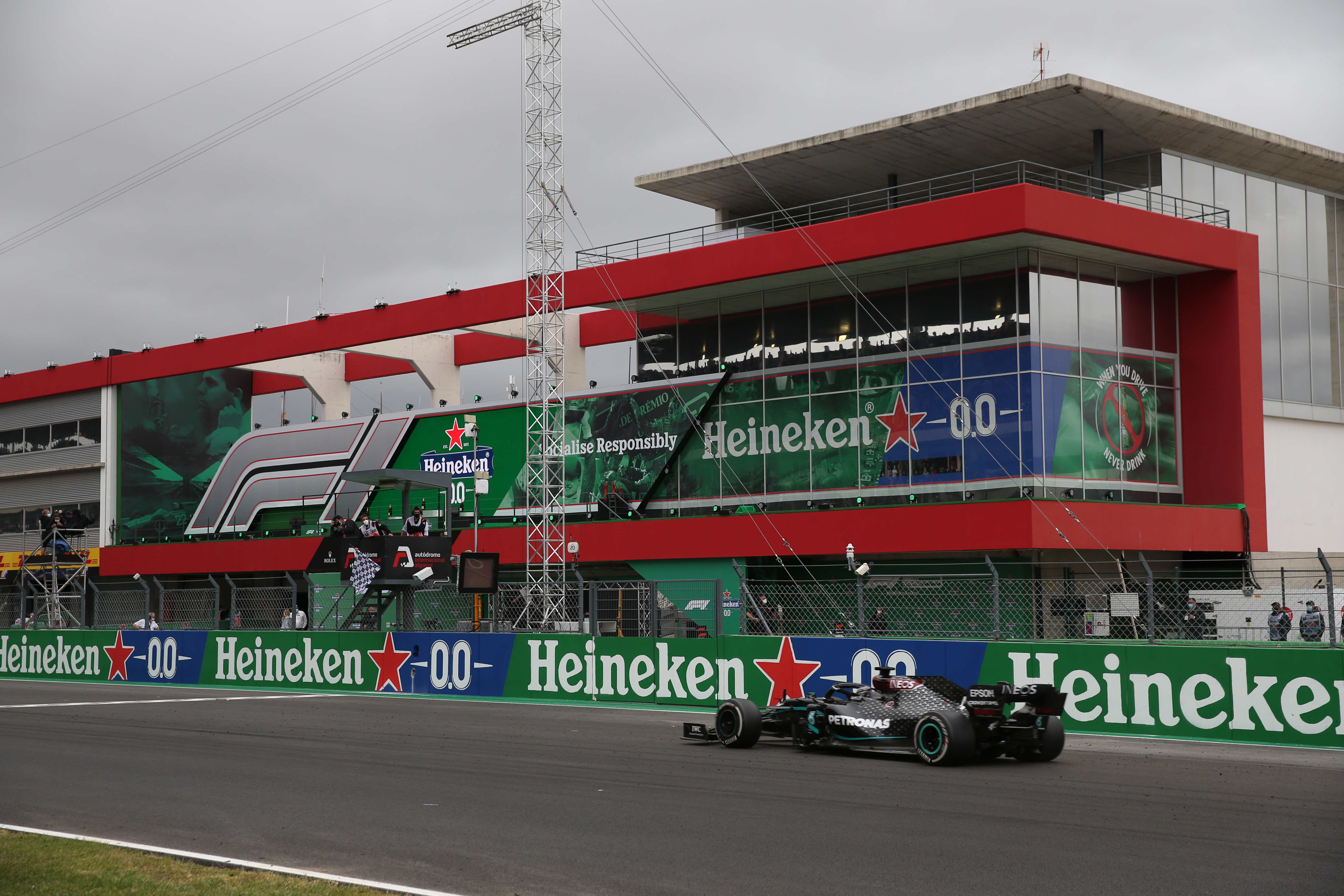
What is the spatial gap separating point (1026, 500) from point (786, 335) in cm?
1013

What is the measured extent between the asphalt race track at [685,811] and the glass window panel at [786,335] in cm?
2295

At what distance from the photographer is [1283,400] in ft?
122

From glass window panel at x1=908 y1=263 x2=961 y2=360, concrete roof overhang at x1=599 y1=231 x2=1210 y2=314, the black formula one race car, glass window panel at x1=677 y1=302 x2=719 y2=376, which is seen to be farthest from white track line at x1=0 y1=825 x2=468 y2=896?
glass window panel at x1=677 y1=302 x2=719 y2=376

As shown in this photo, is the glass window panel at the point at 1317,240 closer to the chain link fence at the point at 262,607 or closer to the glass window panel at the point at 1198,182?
the glass window panel at the point at 1198,182

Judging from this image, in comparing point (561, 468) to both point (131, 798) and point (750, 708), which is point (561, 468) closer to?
point (750, 708)

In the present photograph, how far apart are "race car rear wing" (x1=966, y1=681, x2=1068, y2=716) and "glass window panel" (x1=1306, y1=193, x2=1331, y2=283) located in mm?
30470

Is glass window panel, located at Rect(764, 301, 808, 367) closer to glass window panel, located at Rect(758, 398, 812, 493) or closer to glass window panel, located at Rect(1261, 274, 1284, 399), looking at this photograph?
glass window panel, located at Rect(758, 398, 812, 493)

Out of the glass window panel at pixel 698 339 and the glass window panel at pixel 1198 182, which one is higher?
the glass window panel at pixel 1198 182

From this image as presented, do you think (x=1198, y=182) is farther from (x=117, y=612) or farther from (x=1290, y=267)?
(x=117, y=612)

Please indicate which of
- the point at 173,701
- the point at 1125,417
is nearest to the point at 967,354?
the point at 1125,417

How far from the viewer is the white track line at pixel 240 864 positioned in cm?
752

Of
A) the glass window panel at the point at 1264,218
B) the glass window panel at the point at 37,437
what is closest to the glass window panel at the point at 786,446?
the glass window panel at the point at 1264,218

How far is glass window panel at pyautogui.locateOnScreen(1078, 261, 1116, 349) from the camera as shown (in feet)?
113

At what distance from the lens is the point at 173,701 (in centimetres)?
2403
